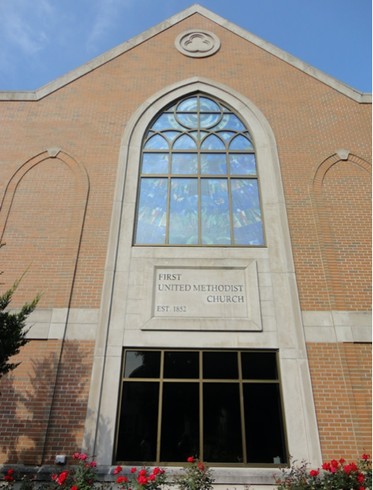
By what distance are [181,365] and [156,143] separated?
6332 mm

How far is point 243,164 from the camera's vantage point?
35.4 feet

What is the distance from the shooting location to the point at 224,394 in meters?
7.60

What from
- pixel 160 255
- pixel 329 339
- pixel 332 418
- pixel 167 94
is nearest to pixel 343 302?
pixel 329 339

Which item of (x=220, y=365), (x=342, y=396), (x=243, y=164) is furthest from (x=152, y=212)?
(x=342, y=396)

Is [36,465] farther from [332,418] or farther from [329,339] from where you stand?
[329,339]

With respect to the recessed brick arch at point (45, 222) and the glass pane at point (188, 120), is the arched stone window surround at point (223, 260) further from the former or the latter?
the recessed brick arch at point (45, 222)

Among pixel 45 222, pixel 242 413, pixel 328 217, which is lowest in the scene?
pixel 242 413

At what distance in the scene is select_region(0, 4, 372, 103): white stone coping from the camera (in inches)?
460

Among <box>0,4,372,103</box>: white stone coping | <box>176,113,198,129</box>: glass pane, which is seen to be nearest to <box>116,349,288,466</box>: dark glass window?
<box>176,113,198,129</box>: glass pane

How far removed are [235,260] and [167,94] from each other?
5.96 m

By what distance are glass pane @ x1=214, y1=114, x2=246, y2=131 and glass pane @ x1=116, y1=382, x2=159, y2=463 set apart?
7430 millimetres

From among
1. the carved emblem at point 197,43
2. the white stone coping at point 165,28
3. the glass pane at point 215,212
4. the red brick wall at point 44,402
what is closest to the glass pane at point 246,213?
the glass pane at point 215,212

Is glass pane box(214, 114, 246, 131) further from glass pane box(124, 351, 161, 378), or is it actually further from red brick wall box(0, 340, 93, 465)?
red brick wall box(0, 340, 93, 465)

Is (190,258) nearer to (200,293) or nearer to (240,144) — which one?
(200,293)
